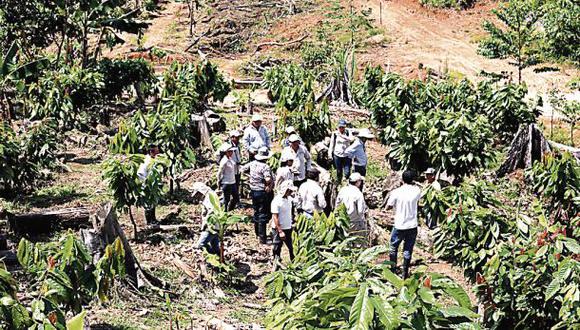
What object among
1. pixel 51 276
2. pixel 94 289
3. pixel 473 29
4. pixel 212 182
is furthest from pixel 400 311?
pixel 473 29

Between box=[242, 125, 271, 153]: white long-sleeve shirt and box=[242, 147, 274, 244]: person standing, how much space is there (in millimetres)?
924

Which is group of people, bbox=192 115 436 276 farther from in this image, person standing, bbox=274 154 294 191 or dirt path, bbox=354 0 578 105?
dirt path, bbox=354 0 578 105

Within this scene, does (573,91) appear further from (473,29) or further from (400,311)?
(400,311)

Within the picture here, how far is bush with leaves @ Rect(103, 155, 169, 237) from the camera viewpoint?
8.93 metres

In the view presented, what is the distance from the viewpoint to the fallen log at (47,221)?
29.8 ft

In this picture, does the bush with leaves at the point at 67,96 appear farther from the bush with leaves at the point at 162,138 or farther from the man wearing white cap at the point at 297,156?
the man wearing white cap at the point at 297,156

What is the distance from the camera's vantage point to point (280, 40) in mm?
30266

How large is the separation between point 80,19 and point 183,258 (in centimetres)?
1030

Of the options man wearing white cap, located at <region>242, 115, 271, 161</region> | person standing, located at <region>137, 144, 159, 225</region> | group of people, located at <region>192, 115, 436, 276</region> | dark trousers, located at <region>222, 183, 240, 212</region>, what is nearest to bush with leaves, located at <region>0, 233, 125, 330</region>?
group of people, located at <region>192, 115, 436, 276</region>

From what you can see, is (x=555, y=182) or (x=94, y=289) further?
(x=555, y=182)

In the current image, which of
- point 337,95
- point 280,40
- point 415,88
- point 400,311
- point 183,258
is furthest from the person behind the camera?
point 280,40

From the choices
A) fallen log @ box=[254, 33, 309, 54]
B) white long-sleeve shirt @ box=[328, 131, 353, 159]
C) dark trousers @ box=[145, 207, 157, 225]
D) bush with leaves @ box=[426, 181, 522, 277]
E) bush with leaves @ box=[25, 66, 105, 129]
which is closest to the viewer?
bush with leaves @ box=[426, 181, 522, 277]

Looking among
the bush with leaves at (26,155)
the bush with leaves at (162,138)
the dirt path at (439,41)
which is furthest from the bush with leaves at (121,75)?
the dirt path at (439,41)

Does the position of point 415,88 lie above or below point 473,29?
above
